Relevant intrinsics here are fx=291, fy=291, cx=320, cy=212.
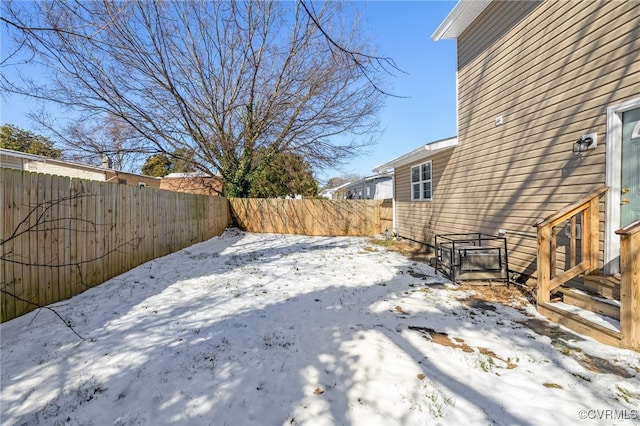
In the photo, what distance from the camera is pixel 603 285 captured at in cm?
345

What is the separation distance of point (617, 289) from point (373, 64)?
12.2 feet

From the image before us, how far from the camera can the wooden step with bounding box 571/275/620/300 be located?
3318 mm

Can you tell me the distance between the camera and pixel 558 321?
3.45 m

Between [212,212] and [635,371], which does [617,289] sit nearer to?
[635,371]

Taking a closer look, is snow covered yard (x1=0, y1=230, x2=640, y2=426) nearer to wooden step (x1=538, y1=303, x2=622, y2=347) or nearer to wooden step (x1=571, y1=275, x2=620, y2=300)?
wooden step (x1=538, y1=303, x2=622, y2=347)

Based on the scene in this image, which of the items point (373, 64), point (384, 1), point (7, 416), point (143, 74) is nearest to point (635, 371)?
point (373, 64)

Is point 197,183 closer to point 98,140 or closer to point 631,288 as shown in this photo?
point 98,140

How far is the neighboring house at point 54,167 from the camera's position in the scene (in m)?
10.5

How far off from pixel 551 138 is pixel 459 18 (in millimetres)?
4003

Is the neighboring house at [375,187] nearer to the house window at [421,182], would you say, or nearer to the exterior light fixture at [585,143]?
the house window at [421,182]

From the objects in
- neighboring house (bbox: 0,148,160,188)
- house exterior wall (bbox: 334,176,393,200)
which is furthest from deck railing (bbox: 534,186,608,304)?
neighboring house (bbox: 0,148,160,188)

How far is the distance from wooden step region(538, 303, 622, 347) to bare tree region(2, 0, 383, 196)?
7929 mm

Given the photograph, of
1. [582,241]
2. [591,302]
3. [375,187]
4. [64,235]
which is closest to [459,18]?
[582,241]

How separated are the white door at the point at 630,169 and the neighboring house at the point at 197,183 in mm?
13886
